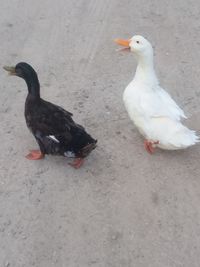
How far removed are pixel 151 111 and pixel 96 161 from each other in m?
0.70

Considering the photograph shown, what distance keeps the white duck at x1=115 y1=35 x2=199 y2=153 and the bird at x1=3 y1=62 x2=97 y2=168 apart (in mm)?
555

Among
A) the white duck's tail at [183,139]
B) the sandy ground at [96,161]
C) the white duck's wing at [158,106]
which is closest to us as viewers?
the sandy ground at [96,161]

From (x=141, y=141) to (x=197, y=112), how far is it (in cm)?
78

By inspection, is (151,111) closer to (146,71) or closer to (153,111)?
(153,111)

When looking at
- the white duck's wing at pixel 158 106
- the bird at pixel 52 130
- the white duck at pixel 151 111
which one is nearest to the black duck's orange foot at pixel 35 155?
the bird at pixel 52 130

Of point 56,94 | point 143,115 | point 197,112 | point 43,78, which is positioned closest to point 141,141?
point 143,115

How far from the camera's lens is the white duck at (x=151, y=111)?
4.30 m

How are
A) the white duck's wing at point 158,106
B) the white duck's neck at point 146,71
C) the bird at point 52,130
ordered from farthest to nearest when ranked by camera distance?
the white duck's neck at point 146,71 → the white duck's wing at point 158,106 → the bird at point 52,130

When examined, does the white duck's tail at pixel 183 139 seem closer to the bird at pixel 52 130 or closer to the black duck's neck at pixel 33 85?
the bird at pixel 52 130

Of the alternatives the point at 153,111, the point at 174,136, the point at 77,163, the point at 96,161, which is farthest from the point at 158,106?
the point at 77,163

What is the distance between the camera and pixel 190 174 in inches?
171

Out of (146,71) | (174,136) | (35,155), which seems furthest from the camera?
(146,71)

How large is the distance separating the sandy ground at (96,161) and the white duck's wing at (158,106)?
16.4 inches

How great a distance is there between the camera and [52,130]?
4.19 m
